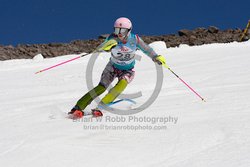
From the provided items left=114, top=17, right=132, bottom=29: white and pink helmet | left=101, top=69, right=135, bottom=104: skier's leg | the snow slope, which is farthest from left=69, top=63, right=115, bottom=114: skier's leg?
left=114, top=17, right=132, bottom=29: white and pink helmet

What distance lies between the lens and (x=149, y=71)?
10.4 metres

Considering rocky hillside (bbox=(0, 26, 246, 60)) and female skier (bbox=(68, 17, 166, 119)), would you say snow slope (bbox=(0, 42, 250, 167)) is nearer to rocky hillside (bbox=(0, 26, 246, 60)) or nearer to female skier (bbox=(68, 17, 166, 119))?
female skier (bbox=(68, 17, 166, 119))

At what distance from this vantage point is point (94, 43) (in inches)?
865

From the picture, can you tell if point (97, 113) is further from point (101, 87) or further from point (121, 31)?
point (121, 31)

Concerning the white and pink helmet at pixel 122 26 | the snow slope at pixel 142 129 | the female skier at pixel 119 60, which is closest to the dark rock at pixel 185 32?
the snow slope at pixel 142 129

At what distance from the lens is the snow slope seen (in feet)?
10.8

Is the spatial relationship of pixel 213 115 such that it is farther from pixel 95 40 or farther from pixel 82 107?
pixel 95 40

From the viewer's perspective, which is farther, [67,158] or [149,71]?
[149,71]

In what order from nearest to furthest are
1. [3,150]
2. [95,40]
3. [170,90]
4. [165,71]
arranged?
[3,150], [170,90], [165,71], [95,40]

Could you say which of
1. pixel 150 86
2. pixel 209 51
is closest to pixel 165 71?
pixel 150 86

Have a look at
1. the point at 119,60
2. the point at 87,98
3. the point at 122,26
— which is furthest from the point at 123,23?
the point at 87,98

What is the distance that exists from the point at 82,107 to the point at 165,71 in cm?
478

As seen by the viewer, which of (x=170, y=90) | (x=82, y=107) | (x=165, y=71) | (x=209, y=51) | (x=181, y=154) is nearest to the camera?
(x=181, y=154)

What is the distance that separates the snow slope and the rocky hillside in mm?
10763
